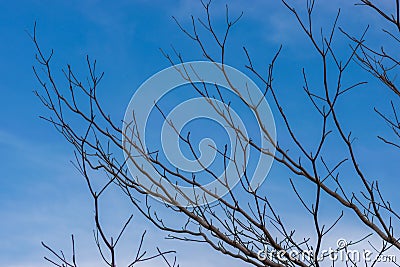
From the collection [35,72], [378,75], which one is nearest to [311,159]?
[378,75]

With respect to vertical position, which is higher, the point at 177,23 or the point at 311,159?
the point at 177,23

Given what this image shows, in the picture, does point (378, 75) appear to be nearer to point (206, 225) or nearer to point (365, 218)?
point (365, 218)

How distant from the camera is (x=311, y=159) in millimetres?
2262

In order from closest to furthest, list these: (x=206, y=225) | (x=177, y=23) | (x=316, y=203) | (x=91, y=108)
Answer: (x=316, y=203), (x=206, y=225), (x=91, y=108), (x=177, y=23)

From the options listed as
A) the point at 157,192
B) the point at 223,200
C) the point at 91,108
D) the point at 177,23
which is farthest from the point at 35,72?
the point at 223,200

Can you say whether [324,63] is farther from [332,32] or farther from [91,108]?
[91,108]

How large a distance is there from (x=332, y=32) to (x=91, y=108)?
1.19 metres

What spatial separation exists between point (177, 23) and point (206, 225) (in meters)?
1.10

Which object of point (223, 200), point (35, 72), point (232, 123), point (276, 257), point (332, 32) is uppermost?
point (35, 72)

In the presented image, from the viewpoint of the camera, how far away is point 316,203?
2.22m

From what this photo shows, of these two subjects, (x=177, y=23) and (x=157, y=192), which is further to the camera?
(x=177, y=23)

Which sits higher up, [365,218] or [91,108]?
[91,108]

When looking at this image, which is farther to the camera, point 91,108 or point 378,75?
point 378,75

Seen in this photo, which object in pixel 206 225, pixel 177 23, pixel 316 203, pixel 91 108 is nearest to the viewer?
pixel 316 203
